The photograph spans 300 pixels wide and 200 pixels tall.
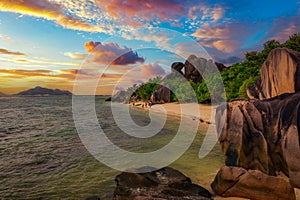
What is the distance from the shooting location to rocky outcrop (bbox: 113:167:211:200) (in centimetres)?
687

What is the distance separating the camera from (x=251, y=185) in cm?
685

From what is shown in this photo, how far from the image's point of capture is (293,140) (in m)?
7.53

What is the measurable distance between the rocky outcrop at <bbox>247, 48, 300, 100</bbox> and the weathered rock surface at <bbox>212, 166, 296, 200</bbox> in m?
5.18

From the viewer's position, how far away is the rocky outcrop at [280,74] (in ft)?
31.9

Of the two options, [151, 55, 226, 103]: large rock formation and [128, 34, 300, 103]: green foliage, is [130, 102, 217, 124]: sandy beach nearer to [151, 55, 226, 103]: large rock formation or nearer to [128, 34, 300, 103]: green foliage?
[128, 34, 300, 103]: green foliage

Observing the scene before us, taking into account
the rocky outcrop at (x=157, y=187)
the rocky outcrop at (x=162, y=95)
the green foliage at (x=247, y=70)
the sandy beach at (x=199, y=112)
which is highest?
the green foliage at (x=247, y=70)

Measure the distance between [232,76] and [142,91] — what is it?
41.1 meters

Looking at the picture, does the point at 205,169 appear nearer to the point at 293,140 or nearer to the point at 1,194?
the point at 293,140

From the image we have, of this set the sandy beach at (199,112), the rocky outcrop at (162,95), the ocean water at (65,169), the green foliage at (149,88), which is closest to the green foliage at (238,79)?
the sandy beach at (199,112)

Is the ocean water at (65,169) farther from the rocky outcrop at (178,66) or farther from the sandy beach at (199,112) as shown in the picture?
the rocky outcrop at (178,66)

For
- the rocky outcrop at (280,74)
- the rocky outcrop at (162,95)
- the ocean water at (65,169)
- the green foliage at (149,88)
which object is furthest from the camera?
the green foliage at (149,88)

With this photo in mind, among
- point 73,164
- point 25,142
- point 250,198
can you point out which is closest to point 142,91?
point 25,142

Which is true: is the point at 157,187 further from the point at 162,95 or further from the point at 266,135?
the point at 162,95

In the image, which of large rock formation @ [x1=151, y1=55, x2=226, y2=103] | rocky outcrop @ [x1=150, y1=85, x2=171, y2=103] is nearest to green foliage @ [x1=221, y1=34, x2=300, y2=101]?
large rock formation @ [x1=151, y1=55, x2=226, y2=103]
